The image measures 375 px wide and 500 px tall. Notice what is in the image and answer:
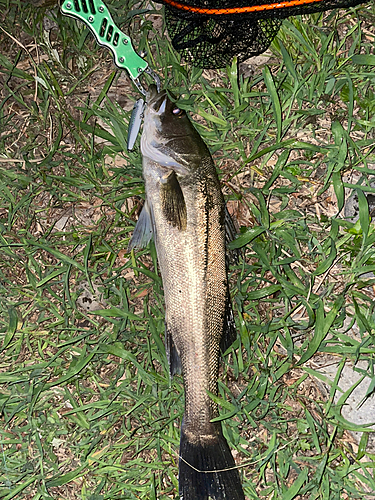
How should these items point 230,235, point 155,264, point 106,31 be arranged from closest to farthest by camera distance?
point 106,31
point 230,235
point 155,264

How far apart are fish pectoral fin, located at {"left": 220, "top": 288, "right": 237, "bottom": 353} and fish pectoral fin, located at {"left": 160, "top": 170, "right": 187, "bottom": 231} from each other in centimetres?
64

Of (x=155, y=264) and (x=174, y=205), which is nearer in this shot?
(x=174, y=205)

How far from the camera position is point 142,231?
2916mm

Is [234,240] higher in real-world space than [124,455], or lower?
higher

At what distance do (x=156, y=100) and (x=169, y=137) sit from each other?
0.84ft

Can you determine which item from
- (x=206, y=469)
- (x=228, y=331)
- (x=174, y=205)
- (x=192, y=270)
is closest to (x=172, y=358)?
(x=228, y=331)

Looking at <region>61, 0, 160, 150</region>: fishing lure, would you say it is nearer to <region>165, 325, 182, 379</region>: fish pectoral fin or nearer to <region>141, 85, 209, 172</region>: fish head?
<region>141, 85, 209, 172</region>: fish head

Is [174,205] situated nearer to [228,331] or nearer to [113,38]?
[228,331]

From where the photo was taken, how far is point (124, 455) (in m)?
3.10

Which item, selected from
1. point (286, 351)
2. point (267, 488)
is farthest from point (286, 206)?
point (267, 488)

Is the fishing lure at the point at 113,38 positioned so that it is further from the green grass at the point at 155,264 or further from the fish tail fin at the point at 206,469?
the fish tail fin at the point at 206,469

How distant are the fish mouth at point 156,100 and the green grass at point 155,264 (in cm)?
34

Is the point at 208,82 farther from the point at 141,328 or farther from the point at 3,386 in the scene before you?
the point at 3,386

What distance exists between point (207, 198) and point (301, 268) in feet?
2.81
